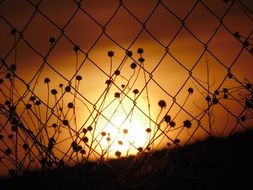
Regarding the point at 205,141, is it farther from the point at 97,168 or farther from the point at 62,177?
the point at 62,177

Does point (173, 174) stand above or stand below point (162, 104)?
below

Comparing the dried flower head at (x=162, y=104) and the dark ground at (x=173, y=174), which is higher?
the dried flower head at (x=162, y=104)

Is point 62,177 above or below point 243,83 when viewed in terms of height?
below

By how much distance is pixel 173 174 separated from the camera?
2947mm

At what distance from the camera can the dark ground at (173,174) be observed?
9.20 feet

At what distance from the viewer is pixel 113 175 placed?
11.1 feet

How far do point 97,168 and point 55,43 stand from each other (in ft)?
2.50

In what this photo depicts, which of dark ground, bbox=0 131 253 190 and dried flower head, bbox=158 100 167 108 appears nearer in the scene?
dark ground, bbox=0 131 253 190

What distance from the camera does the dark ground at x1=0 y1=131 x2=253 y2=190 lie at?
110 inches

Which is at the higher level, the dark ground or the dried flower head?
the dried flower head

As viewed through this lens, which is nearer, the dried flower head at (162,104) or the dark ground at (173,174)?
the dark ground at (173,174)

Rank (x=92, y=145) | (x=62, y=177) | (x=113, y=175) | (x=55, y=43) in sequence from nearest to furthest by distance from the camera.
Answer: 1. (x=62, y=177)
2. (x=55, y=43)
3. (x=92, y=145)
4. (x=113, y=175)

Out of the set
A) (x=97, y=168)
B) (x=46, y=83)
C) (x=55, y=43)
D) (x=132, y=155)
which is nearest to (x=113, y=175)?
(x=97, y=168)

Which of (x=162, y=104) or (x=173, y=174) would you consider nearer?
(x=173, y=174)
